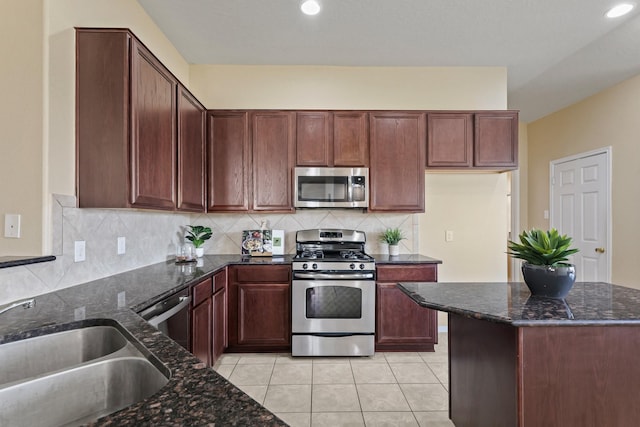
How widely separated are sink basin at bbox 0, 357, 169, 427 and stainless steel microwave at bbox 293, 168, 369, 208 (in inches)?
90.3

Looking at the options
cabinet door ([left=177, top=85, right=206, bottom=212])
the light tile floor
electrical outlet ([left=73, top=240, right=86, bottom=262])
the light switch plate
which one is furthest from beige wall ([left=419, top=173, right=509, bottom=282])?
the light switch plate

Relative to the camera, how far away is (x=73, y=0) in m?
1.79

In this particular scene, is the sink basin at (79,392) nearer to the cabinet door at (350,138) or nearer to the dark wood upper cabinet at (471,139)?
the cabinet door at (350,138)

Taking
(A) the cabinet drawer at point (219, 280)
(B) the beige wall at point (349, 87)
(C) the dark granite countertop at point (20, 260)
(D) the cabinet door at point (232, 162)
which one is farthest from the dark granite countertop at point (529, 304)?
(B) the beige wall at point (349, 87)

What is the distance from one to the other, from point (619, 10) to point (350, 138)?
2.26m

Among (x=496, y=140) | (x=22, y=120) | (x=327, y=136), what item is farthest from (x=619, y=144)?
(x=22, y=120)

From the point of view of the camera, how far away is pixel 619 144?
3.57m

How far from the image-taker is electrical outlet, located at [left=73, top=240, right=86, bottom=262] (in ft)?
5.90

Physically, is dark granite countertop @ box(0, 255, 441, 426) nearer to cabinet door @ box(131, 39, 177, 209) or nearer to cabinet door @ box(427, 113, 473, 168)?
cabinet door @ box(131, 39, 177, 209)

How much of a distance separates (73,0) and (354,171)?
91.5 inches

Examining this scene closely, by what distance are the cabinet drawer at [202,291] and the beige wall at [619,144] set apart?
4.29m

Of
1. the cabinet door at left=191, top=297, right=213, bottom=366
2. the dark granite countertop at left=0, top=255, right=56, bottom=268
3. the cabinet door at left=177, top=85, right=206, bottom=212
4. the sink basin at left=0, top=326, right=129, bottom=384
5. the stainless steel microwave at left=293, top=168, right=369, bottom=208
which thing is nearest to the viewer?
the sink basin at left=0, top=326, right=129, bottom=384

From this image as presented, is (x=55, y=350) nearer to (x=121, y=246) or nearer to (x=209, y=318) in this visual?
(x=121, y=246)

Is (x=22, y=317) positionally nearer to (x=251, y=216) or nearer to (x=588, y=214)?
(x=251, y=216)
